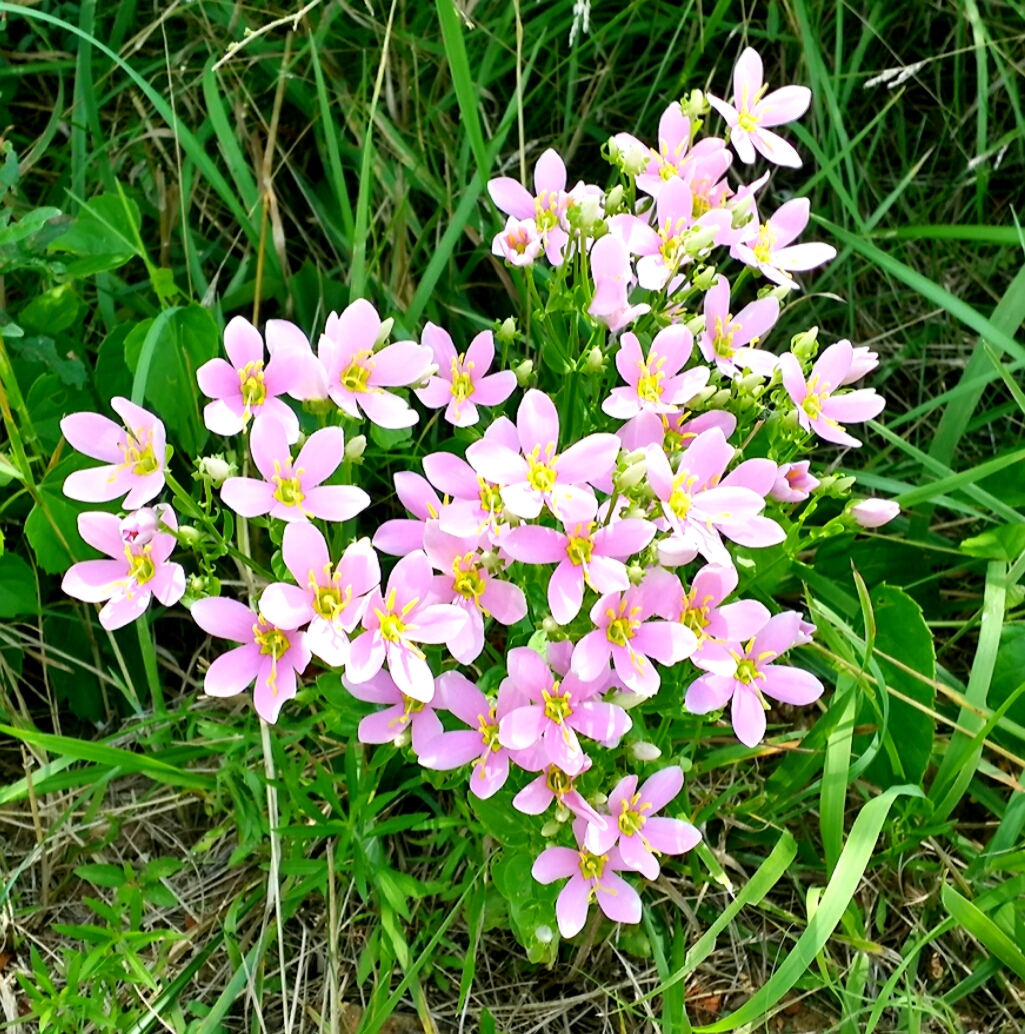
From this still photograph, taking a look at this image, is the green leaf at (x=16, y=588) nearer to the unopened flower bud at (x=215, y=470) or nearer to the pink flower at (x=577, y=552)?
the unopened flower bud at (x=215, y=470)

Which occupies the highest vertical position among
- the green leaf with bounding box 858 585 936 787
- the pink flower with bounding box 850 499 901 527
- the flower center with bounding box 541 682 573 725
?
the pink flower with bounding box 850 499 901 527

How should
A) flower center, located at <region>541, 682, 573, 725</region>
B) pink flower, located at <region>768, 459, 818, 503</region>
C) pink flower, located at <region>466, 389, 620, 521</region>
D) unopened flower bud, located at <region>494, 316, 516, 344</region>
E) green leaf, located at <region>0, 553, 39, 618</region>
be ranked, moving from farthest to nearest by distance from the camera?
green leaf, located at <region>0, 553, 39, 618</region>
unopened flower bud, located at <region>494, 316, 516, 344</region>
pink flower, located at <region>768, 459, 818, 503</region>
flower center, located at <region>541, 682, 573, 725</region>
pink flower, located at <region>466, 389, 620, 521</region>

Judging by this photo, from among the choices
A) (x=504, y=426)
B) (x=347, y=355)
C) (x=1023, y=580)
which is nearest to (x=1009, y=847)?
(x=1023, y=580)

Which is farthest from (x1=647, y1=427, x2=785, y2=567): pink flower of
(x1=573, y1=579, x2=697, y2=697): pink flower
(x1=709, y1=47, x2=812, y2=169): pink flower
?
(x1=709, y1=47, x2=812, y2=169): pink flower

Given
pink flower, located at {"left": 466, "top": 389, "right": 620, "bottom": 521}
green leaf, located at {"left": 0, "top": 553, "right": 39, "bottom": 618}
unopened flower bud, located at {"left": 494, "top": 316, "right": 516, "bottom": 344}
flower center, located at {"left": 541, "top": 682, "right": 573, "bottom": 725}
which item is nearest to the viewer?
pink flower, located at {"left": 466, "top": 389, "right": 620, "bottom": 521}

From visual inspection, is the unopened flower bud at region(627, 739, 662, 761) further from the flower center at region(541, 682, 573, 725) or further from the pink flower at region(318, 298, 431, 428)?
the pink flower at region(318, 298, 431, 428)

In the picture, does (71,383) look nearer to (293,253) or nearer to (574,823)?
(293,253)
